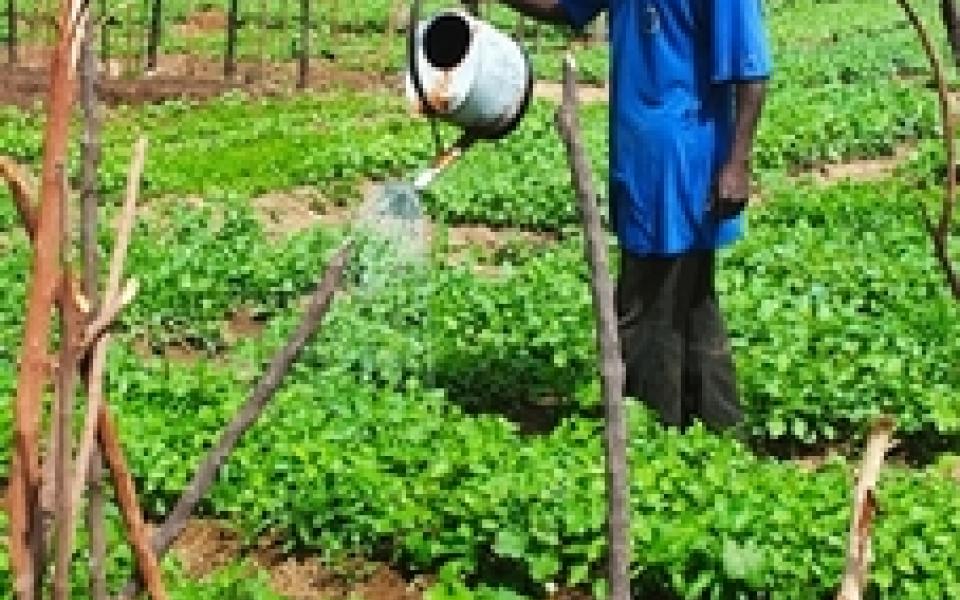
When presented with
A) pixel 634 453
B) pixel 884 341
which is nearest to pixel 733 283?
pixel 884 341

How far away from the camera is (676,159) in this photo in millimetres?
6176

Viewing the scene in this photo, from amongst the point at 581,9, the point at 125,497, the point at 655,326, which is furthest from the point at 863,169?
the point at 125,497

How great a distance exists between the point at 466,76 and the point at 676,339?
127 centimetres

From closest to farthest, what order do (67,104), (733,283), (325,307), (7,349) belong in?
(67,104)
(325,307)
(7,349)
(733,283)

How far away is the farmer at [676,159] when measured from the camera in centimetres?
604

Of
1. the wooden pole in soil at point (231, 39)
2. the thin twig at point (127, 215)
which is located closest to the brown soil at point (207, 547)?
the thin twig at point (127, 215)

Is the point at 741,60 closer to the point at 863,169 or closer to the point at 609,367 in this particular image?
the point at 609,367

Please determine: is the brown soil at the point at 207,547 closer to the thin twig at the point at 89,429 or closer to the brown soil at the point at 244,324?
the brown soil at the point at 244,324

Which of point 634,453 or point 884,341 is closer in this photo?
point 634,453

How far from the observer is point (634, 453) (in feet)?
Result: 20.0

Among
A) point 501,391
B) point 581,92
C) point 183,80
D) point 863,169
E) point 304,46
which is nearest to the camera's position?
point 501,391

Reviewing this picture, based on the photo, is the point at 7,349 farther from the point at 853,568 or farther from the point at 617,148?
the point at 853,568

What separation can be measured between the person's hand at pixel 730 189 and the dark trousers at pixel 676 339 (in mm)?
243

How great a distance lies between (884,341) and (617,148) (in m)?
1.89
